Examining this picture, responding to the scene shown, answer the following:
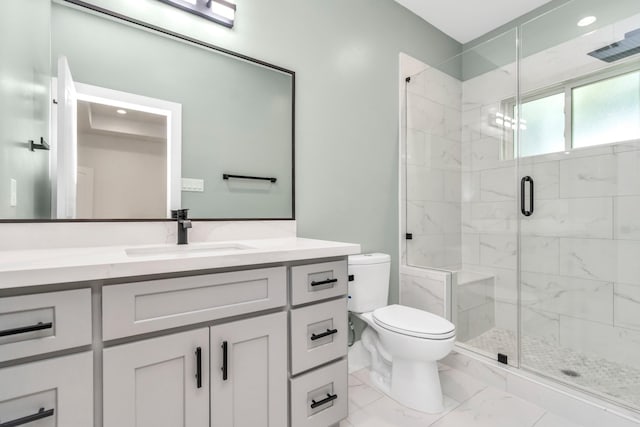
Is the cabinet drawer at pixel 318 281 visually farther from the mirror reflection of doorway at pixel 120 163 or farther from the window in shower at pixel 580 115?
the window in shower at pixel 580 115

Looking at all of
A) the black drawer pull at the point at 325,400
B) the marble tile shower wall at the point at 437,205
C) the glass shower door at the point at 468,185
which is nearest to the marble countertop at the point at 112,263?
the black drawer pull at the point at 325,400

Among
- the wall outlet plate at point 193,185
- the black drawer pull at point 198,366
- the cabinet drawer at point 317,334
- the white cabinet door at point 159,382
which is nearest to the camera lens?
the white cabinet door at point 159,382

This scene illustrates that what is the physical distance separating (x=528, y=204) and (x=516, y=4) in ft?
5.13

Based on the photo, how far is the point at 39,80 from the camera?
3.76ft

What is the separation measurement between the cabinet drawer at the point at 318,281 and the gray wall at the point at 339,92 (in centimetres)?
55

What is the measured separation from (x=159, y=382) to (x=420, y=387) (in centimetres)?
129

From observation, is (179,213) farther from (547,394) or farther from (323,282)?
(547,394)

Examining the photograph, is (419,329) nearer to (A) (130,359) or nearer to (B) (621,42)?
(A) (130,359)

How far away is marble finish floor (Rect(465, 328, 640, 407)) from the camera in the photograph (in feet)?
5.25

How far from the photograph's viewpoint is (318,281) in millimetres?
1260

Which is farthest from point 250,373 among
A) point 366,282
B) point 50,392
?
point 366,282

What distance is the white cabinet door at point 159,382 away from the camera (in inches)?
33.0

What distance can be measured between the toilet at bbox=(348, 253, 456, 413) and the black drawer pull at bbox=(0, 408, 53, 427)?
135 cm

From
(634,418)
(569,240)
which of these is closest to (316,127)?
(569,240)
